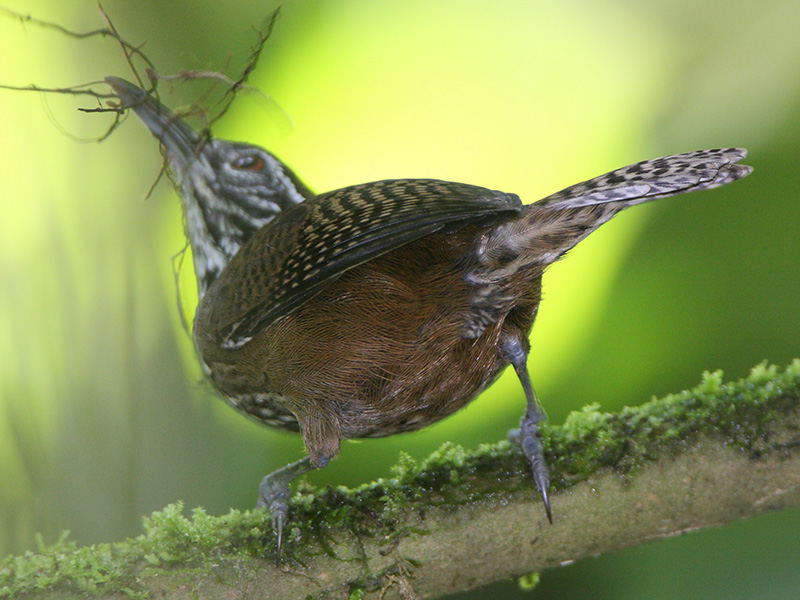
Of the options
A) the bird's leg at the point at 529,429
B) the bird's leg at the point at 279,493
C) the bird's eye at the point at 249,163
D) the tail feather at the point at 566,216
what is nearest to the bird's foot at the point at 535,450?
the bird's leg at the point at 529,429

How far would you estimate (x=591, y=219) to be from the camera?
1.90 metres

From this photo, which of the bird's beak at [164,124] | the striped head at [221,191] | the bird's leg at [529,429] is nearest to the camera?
the bird's leg at [529,429]

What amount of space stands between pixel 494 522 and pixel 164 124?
184cm

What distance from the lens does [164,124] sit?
2.57 metres

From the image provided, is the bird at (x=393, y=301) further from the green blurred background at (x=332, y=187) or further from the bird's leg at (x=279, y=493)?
the green blurred background at (x=332, y=187)

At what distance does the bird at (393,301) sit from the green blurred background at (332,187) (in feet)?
3.38

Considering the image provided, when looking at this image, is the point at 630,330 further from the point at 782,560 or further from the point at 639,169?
the point at 639,169

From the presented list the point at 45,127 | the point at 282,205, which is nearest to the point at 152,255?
the point at 45,127

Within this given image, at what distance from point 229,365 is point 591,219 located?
1220mm

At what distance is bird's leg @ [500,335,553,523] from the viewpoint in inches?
73.4

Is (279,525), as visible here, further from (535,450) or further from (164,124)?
(164,124)

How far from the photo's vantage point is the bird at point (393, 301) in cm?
180

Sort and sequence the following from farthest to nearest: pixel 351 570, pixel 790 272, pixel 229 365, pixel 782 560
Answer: pixel 790 272
pixel 782 560
pixel 229 365
pixel 351 570

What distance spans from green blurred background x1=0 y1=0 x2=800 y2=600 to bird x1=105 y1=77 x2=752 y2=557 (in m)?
1.03
